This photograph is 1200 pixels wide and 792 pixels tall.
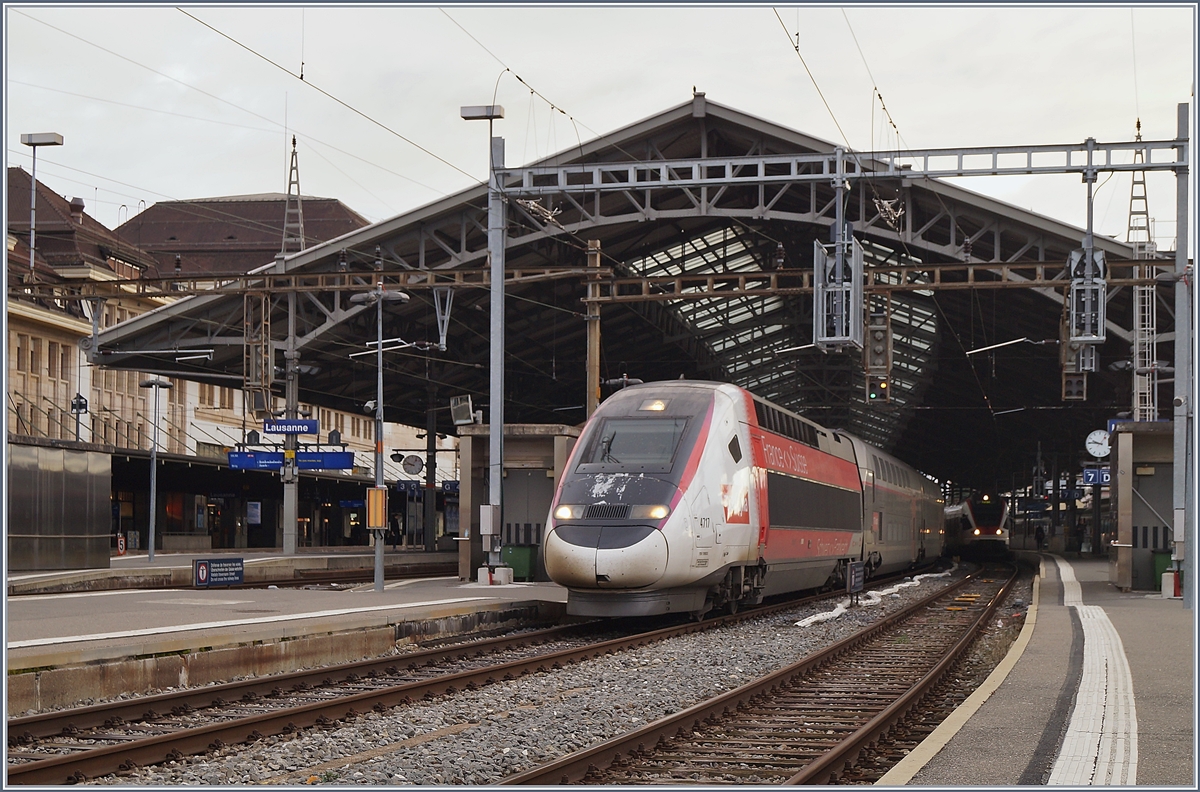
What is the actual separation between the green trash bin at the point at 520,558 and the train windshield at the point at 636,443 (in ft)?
30.4

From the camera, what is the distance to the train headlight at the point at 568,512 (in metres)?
18.0

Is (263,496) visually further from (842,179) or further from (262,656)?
(262,656)

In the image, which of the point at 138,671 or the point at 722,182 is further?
the point at 722,182

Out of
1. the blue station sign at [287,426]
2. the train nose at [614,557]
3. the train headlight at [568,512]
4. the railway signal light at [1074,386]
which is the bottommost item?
the train nose at [614,557]

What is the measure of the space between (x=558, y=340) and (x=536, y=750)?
41554mm

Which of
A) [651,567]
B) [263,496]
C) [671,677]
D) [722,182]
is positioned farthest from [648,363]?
[671,677]

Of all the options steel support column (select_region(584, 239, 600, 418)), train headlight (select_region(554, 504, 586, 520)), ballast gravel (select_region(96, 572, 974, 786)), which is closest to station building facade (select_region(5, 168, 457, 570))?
steel support column (select_region(584, 239, 600, 418))

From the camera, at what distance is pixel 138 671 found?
1230cm

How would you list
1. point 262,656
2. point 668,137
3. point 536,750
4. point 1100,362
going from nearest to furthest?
point 536,750
point 262,656
point 668,137
point 1100,362

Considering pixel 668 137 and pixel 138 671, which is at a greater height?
pixel 668 137

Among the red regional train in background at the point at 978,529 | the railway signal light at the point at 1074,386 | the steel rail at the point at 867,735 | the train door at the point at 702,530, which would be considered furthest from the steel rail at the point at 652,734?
the red regional train in background at the point at 978,529

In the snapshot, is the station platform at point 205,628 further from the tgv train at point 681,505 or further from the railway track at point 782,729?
the railway track at point 782,729

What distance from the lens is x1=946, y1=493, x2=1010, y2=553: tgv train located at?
6300 cm

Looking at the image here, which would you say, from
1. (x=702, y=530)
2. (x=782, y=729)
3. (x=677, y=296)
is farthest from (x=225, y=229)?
(x=782, y=729)
